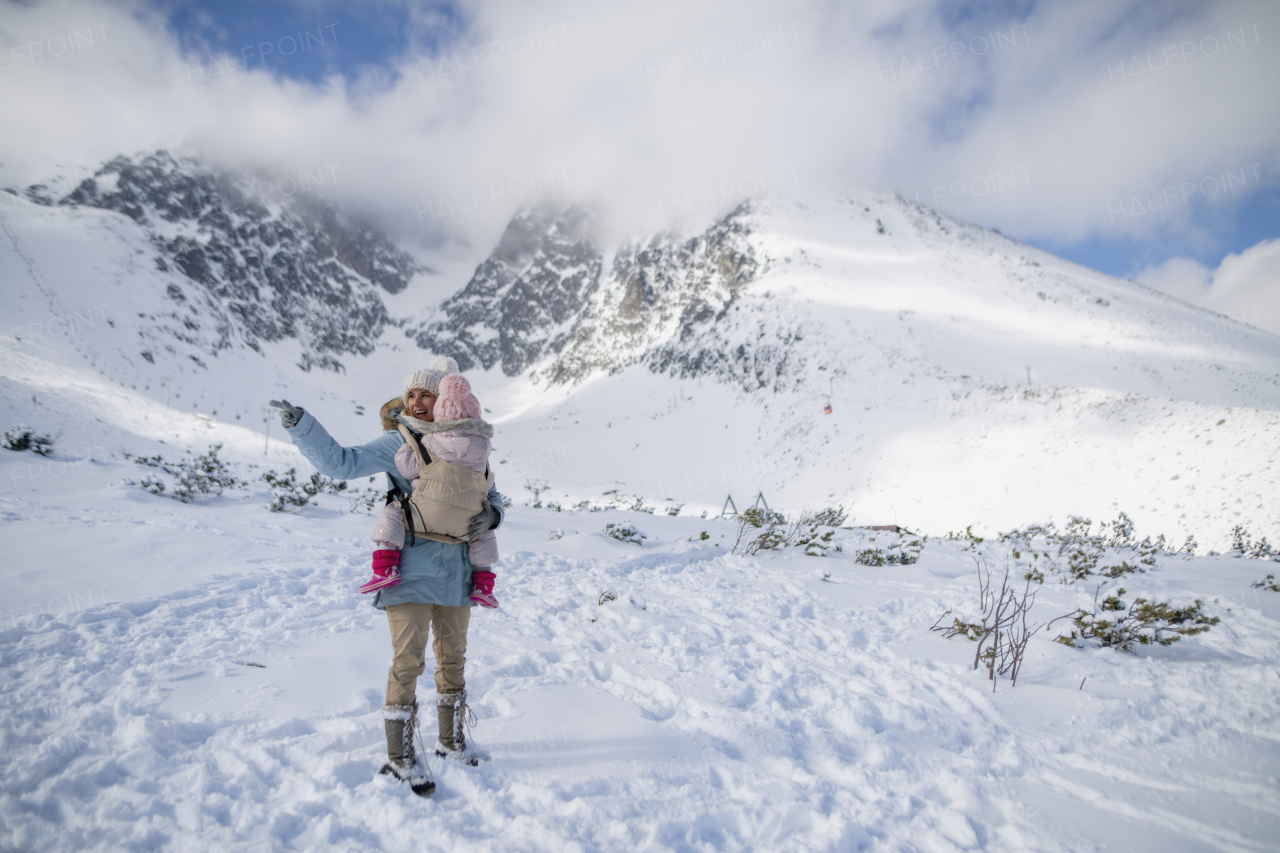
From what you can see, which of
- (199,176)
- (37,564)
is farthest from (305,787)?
(199,176)

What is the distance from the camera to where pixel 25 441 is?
7574 millimetres

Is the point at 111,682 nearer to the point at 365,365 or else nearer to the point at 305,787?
the point at 305,787

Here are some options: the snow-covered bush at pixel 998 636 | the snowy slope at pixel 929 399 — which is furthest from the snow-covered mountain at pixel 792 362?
the snow-covered bush at pixel 998 636

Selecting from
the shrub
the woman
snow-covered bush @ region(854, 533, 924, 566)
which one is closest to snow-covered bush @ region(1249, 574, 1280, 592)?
snow-covered bush @ region(854, 533, 924, 566)

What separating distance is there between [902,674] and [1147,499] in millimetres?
13177

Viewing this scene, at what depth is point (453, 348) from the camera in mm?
68875

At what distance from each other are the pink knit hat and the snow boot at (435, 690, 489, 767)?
134cm

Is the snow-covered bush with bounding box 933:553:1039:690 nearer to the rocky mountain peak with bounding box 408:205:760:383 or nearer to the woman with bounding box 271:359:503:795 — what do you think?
the woman with bounding box 271:359:503:795

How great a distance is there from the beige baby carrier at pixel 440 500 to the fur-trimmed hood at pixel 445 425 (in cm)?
7

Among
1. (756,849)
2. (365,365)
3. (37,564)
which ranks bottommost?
(756,849)

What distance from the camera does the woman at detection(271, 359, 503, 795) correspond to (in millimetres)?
2174

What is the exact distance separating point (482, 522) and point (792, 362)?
26.4m

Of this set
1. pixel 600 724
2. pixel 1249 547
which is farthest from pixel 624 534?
pixel 1249 547

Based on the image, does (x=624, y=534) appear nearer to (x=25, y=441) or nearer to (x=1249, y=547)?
(x=25, y=441)
